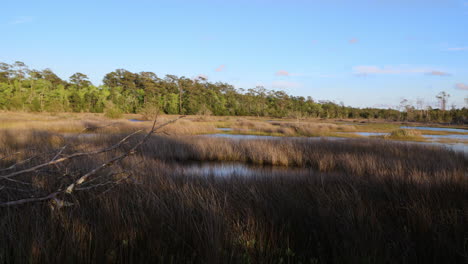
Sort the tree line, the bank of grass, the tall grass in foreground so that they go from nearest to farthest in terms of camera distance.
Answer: the tall grass in foreground → the bank of grass → the tree line

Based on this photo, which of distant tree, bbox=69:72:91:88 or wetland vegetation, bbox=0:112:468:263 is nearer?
wetland vegetation, bbox=0:112:468:263

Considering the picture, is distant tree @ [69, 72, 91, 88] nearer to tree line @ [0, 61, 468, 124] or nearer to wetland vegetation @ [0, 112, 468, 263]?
tree line @ [0, 61, 468, 124]

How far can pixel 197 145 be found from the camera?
11258 millimetres

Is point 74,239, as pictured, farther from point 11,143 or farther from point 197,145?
point 11,143

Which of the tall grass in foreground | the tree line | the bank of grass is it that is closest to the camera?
the tall grass in foreground

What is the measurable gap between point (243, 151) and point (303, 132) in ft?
44.2

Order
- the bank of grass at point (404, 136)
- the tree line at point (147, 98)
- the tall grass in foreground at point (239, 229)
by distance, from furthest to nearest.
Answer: the tree line at point (147, 98) < the bank of grass at point (404, 136) < the tall grass in foreground at point (239, 229)

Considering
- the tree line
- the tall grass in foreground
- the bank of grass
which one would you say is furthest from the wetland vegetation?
the tree line

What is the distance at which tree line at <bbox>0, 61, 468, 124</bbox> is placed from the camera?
168ft

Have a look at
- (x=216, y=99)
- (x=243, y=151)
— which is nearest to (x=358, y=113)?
(x=216, y=99)

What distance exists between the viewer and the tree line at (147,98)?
51.2 meters

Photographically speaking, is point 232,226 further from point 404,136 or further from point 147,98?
point 147,98

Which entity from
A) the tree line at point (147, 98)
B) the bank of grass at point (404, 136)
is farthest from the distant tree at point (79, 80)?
the bank of grass at point (404, 136)

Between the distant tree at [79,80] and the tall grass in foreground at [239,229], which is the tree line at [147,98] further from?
the tall grass in foreground at [239,229]
